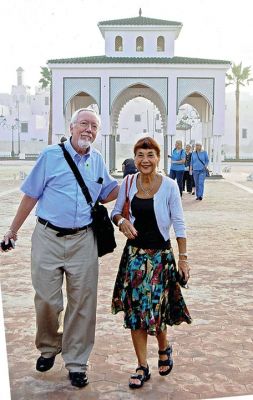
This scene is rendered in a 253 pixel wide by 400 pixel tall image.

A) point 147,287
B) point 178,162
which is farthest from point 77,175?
point 178,162

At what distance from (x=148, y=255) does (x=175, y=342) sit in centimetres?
113

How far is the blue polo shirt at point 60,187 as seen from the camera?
138 inches

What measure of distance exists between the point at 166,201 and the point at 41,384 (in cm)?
138

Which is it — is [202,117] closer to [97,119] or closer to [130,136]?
[97,119]

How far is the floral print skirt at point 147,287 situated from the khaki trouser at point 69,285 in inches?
9.0

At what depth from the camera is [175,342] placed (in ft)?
14.2

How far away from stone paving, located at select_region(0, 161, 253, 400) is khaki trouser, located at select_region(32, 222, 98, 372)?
0.25 meters

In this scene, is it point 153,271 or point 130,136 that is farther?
point 130,136

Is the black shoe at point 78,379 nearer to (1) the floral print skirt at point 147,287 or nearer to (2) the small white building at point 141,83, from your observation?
(1) the floral print skirt at point 147,287

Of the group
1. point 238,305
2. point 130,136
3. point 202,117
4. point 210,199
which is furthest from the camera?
point 130,136

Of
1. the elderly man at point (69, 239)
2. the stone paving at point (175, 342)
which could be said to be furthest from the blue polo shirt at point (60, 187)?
the stone paving at point (175, 342)

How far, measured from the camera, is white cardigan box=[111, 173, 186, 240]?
3.50m

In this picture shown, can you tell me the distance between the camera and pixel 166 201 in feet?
11.6

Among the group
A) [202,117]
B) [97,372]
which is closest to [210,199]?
[97,372]
